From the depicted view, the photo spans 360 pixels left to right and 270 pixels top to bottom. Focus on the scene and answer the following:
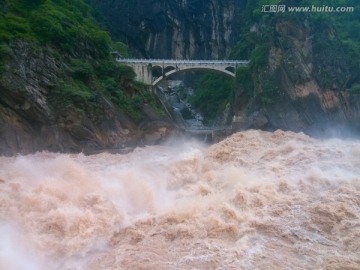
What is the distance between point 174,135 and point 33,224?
16.4 metres

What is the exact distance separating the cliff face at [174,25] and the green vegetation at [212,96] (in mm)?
7741

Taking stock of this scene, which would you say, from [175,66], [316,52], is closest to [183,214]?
[175,66]

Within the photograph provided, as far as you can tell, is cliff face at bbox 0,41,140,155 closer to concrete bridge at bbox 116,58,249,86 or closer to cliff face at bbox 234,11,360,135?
concrete bridge at bbox 116,58,249,86

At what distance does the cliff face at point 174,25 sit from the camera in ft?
152

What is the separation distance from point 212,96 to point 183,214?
92.0ft

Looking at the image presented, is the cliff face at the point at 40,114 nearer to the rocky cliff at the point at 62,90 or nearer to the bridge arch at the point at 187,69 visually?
the rocky cliff at the point at 62,90

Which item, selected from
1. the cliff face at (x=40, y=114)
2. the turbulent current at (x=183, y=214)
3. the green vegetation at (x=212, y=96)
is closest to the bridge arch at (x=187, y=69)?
the green vegetation at (x=212, y=96)

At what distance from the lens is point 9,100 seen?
21.0 m

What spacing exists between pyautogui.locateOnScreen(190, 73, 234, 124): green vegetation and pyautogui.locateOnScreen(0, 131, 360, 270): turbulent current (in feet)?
62.6

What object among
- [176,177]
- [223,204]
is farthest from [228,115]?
[223,204]

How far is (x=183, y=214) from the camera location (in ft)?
43.3

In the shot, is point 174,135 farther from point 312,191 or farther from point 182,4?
point 182,4

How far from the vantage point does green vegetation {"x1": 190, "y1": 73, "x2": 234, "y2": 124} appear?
38.6m

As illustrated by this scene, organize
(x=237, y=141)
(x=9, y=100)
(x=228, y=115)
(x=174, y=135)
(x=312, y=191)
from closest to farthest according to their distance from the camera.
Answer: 1. (x=312, y=191)
2. (x=9, y=100)
3. (x=237, y=141)
4. (x=174, y=135)
5. (x=228, y=115)
